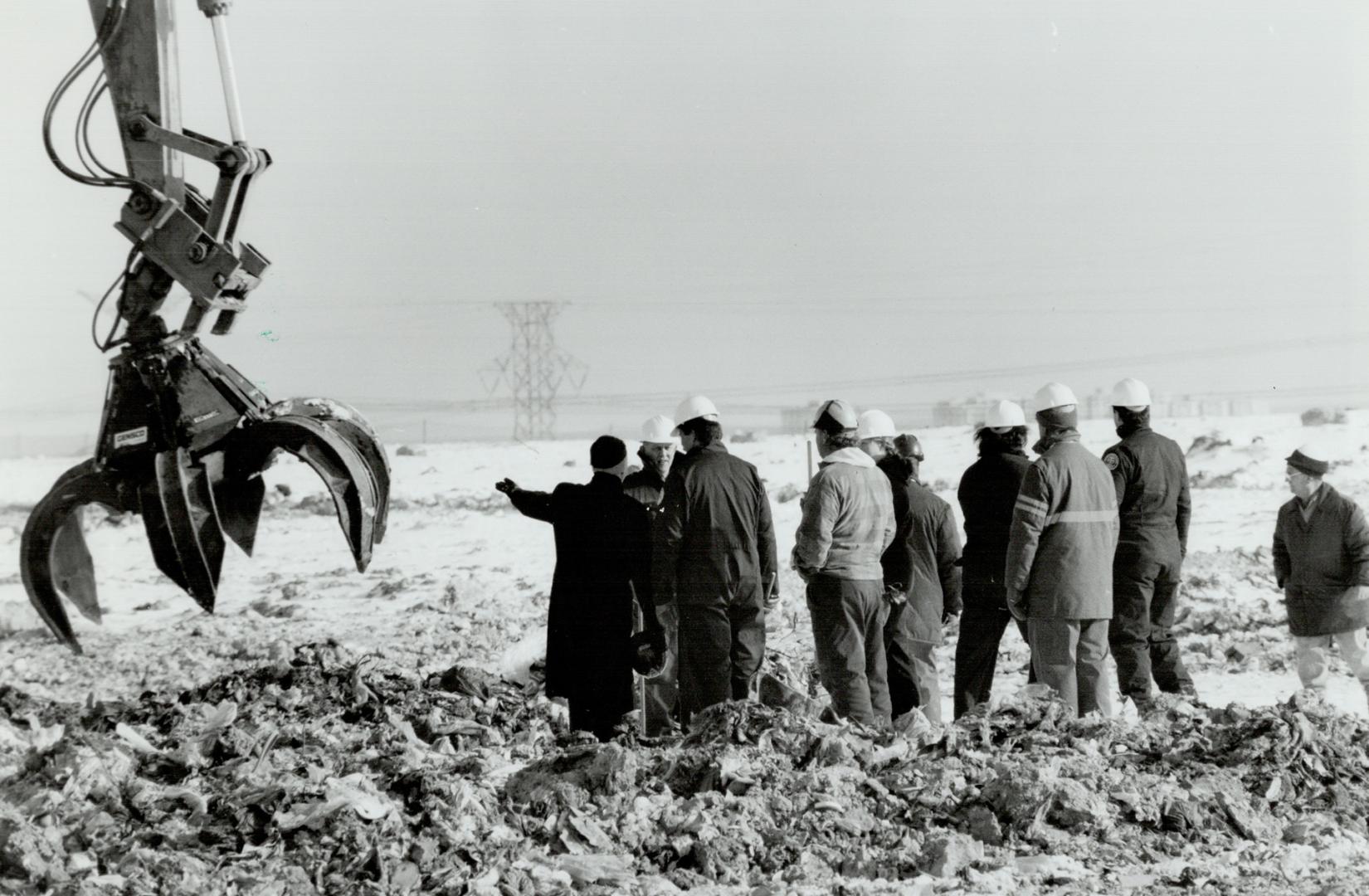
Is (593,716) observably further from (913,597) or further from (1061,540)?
(1061,540)

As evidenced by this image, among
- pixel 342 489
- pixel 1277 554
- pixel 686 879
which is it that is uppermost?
pixel 342 489

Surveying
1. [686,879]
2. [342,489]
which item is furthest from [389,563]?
[686,879]

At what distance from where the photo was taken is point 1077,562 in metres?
7.89

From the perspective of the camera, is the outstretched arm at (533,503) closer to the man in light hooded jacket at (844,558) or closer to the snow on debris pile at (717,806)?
the snow on debris pile at (717,806)

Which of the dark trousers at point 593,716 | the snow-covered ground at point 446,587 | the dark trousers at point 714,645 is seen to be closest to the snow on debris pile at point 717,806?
the dark trousers at point 593,716

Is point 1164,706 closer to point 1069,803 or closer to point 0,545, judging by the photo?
point 1069,803

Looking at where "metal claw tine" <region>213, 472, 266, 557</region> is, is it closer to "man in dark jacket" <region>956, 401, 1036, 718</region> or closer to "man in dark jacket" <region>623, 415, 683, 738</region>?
"man in dark jacket" <region>623, 415, 683, 738</region>

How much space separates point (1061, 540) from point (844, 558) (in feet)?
3.77

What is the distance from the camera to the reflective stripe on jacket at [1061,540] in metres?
7.86

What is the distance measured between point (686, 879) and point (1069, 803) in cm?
178

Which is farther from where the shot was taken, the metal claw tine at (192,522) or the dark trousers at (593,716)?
the dark trousers at (593,716)

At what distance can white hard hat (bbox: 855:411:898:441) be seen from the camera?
8875 mm

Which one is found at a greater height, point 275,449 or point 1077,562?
point 275,449

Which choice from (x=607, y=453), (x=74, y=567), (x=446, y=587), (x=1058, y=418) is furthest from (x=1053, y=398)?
(x=446, y=587)
